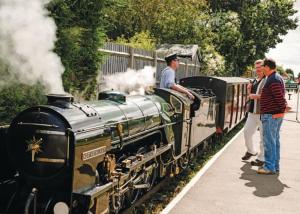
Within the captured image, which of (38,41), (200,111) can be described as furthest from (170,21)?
(38,41)

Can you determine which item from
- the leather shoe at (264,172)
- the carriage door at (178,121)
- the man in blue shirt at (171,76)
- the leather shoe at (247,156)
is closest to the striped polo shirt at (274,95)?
the leather shoe at (264,172)

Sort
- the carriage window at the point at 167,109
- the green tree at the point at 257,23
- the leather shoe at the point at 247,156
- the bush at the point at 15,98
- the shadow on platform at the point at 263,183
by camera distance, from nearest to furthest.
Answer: the shadow on platform at the point at 263,183 → the carriage window at the point at 167,109 → the bush at the point at 15,98 → the leather shoe at the point at 247,156 → the green tree at the point at 257,23

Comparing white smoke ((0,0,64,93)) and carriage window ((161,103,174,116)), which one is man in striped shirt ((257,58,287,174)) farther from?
white smoke ((0,0,64,93))

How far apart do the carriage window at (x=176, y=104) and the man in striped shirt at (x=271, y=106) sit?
1.76 metres

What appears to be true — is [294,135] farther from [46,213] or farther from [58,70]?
[46,213]

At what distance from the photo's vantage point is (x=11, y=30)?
21.7 feet

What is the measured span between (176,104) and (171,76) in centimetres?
73

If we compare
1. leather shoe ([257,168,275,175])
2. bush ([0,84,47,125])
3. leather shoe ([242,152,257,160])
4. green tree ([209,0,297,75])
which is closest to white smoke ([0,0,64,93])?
bush ([0,84,47,125])

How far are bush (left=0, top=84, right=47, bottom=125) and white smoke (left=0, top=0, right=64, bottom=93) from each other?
0.93 meters

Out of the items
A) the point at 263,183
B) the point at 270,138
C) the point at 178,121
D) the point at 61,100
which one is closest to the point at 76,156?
the point at 61,100

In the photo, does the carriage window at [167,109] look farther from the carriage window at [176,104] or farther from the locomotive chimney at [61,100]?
the locomotive chimney at [61,100]

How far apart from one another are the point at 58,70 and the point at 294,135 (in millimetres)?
10447

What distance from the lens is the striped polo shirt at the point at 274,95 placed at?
8273 mm

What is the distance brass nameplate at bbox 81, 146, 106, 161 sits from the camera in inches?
178
